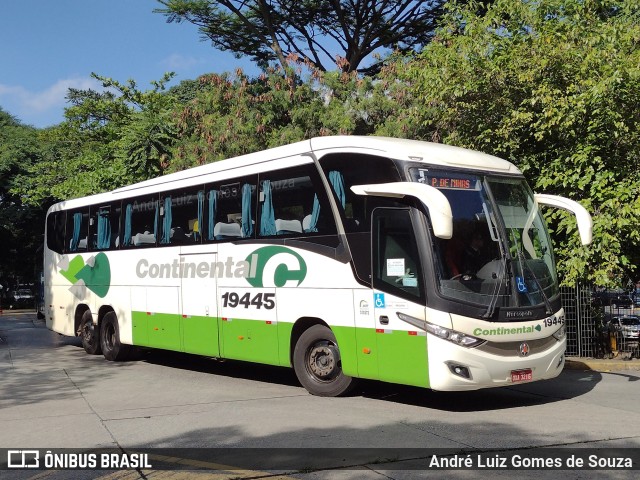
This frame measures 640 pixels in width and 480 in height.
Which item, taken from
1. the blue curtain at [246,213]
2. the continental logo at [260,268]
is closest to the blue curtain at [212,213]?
the continental logo at [260,268]

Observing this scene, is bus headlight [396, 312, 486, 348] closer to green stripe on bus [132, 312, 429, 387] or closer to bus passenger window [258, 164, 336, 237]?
green stripe on bus [132, 312, 429, 387]

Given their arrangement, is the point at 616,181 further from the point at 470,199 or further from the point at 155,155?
the point at 155,155

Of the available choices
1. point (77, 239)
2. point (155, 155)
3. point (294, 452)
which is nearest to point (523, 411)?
point (294, 452)

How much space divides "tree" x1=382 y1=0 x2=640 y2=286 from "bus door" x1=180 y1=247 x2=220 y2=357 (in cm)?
593

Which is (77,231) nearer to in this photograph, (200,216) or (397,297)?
(200,216)

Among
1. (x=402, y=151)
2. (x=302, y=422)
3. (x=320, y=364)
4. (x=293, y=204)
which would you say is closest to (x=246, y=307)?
(x=320, y=364)

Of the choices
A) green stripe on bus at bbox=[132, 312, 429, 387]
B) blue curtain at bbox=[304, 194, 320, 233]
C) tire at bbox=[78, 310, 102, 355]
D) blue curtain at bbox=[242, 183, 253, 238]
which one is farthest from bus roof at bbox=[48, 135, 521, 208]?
tire at bbox=[78, 310, 102, 355]

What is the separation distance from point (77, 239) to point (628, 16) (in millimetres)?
13192

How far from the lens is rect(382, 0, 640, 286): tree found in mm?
12852

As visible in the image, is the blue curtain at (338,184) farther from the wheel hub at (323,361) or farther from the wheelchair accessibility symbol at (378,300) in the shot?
the wheel hub at (323,361)

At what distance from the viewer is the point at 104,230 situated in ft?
50.9

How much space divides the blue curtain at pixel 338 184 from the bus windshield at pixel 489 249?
3.90 feet

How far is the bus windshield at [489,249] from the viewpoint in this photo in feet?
27.9

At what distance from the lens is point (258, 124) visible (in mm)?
19625
